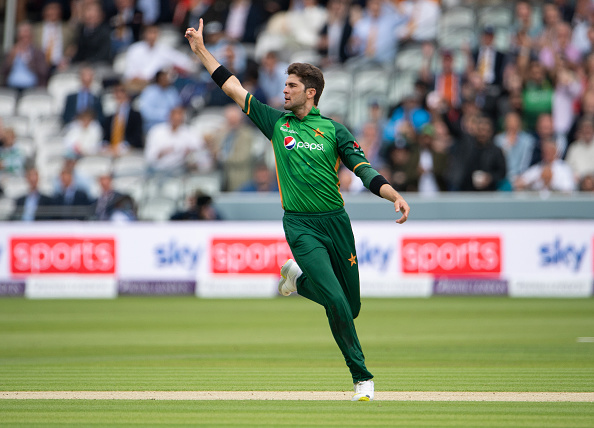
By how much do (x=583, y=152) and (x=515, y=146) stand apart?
3.79 ft

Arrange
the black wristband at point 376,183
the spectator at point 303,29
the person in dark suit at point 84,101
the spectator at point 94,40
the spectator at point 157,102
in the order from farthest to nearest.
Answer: the spectator at point 94,40
the spectator at point 303,29
the person in dark suit at point 84,101
the spectator at point 157,102
the black wristband at point 376,183

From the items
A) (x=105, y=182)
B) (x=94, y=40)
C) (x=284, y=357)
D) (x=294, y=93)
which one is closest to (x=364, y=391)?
(x=294, y=93)

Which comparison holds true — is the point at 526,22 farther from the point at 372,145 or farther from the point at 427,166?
the point at 372,145

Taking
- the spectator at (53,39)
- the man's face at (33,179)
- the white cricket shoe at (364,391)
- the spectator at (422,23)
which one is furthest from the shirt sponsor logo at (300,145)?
the spectator at (53,39)

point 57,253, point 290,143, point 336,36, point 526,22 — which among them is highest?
point 336,36

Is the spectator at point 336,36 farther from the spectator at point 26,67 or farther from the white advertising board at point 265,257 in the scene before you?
the spectator at point 26,67

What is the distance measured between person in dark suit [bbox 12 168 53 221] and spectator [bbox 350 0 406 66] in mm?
7068

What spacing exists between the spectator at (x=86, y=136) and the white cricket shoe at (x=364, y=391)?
14.9 m

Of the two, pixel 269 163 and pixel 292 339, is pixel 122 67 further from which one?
pixel 292 339

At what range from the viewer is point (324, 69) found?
21.5 metres

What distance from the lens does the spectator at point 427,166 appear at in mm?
18375

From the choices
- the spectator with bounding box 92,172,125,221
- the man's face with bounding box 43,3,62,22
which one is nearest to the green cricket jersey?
the spectator with bounding box 92,172,125,221

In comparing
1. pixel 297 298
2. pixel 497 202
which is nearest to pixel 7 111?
pixel 297 298

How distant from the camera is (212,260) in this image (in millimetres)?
18516
